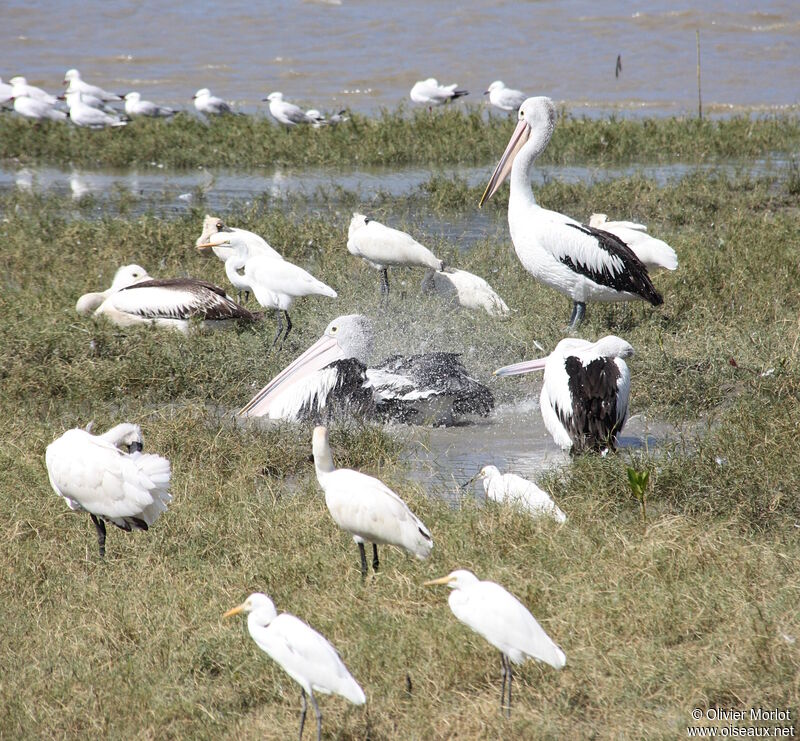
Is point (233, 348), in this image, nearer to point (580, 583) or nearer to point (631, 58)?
point (580, 583)

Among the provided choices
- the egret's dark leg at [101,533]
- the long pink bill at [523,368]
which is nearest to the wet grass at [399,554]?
the egret's dark leg at [101,533]

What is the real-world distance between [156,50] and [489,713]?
24.0 metres

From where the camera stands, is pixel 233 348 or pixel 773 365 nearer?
pixel 773 365

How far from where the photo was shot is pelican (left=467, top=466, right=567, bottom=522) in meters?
4.10

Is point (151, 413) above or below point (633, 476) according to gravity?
below

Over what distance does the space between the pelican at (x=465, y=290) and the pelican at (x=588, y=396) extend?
1974 mm

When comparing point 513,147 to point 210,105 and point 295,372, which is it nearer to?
point 295,372

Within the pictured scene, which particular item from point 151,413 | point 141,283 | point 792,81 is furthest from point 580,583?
point 792,81

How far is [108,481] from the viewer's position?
3.86 m

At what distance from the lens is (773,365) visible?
5.77 metres

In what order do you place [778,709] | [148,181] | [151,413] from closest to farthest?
[778,709], [151,413], [148,181]

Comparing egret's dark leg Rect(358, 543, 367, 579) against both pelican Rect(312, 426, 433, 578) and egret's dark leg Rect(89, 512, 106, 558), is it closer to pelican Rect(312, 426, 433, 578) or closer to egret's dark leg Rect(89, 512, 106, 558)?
pelican Rect(312, 426, 433, 578)

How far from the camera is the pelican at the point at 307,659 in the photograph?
8.70 ft

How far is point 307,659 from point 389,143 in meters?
10.8
